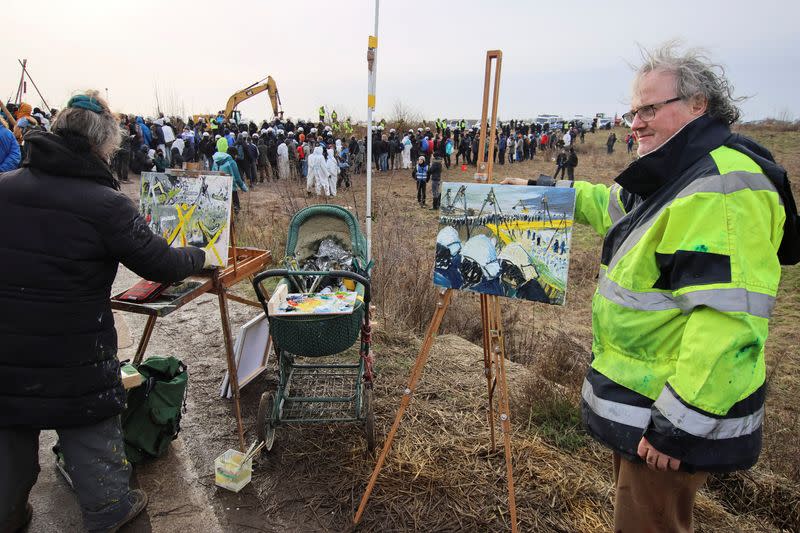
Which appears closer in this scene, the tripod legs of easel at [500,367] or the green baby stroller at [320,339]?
the tripod legs of easel at [500,367]

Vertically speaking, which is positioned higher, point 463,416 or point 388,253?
point 388,253

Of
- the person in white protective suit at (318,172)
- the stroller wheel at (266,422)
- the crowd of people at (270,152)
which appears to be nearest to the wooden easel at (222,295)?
the stroller wheel at (266,422)

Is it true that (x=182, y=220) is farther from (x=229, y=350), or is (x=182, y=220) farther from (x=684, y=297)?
(x=684, y=297)

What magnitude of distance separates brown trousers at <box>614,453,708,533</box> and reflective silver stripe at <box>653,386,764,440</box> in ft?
0.74

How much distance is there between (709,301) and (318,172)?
14311 mm

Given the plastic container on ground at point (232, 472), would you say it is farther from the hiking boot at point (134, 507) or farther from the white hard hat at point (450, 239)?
the white hard hat at point (450, 239)

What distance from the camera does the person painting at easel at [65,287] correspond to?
1948mm

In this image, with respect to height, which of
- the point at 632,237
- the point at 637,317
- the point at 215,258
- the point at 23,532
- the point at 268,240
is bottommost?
the point at 23,532

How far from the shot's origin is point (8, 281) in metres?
1.95

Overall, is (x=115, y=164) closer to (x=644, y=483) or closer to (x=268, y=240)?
(x=268, y=240)

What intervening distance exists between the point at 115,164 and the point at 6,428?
14.1m

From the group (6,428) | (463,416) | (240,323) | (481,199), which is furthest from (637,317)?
(240,323)

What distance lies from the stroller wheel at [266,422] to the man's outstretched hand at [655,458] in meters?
2.16

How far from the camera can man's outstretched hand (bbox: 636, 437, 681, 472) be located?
4.83ft
